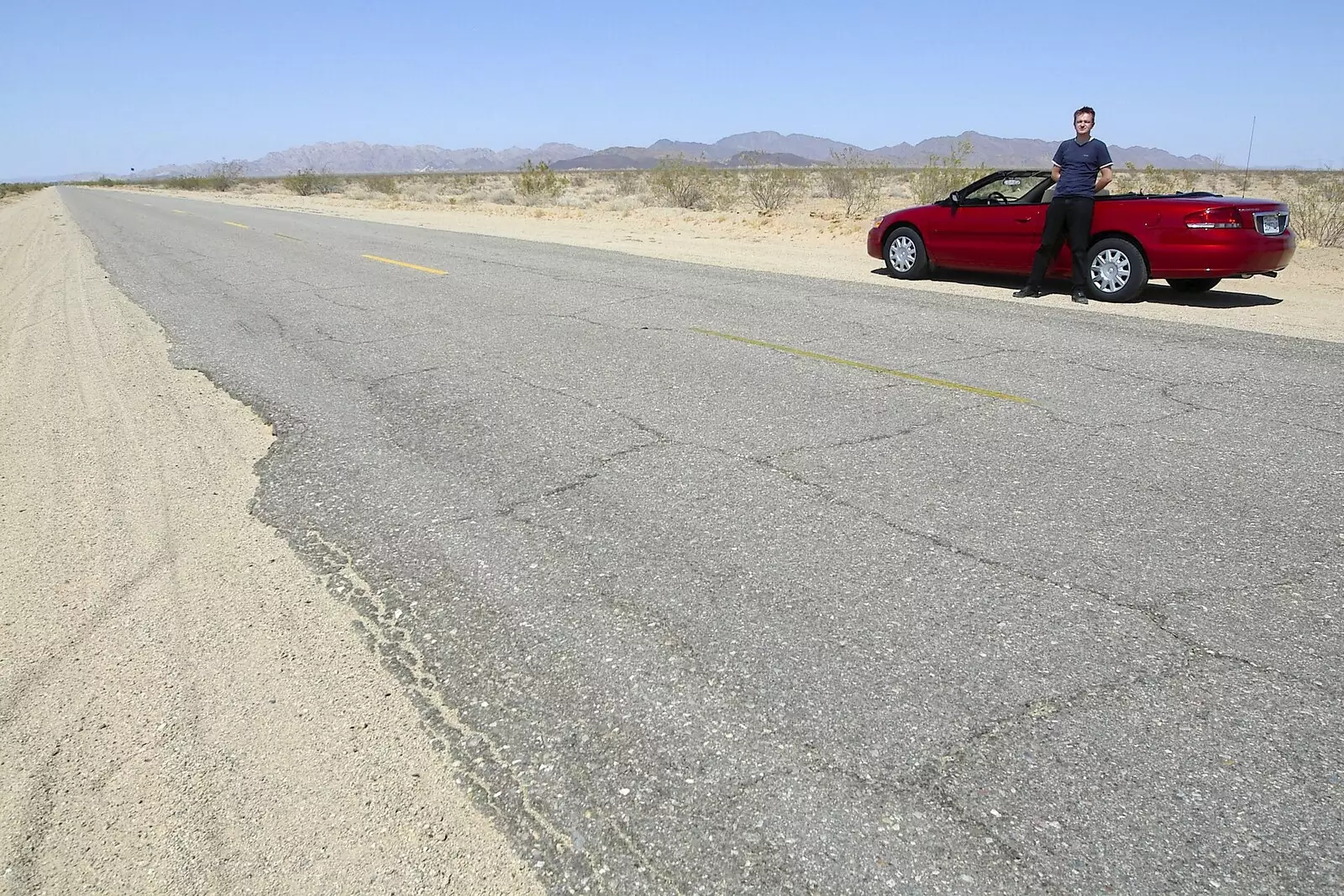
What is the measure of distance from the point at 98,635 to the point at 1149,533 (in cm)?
442

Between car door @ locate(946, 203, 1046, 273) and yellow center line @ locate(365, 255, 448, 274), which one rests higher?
car door @ locate(946, 203, 1046, 273)

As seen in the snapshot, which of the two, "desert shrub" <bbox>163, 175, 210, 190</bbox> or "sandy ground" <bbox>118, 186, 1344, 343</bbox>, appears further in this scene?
"desert shrub" <bbox>163, 175, 210, 190</bbox>

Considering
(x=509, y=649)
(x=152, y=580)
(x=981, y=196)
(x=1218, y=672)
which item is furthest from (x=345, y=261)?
(x=1218, y=672)

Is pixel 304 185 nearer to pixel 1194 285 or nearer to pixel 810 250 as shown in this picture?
pixel 810 250

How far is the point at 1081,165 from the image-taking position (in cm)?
1034

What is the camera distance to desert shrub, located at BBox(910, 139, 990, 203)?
24281mm

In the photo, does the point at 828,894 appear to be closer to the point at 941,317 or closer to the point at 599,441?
the point at 599,441

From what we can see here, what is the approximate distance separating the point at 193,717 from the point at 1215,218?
34.2ft

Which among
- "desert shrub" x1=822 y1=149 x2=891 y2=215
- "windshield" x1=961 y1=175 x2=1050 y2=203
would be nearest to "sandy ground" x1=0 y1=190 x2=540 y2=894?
"windshield" x1=961 y1=175 x2=1050 y2=203

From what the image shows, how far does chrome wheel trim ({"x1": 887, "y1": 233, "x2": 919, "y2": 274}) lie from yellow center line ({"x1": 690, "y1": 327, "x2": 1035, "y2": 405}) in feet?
17.1

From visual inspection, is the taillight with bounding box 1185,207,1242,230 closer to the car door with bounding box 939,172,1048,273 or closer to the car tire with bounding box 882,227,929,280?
the car door with bounding box 939,172,1048,273

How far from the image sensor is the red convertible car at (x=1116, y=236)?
32.6ft

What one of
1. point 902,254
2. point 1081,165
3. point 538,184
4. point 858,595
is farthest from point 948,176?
point 538,184

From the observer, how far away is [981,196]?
12.2 metres
